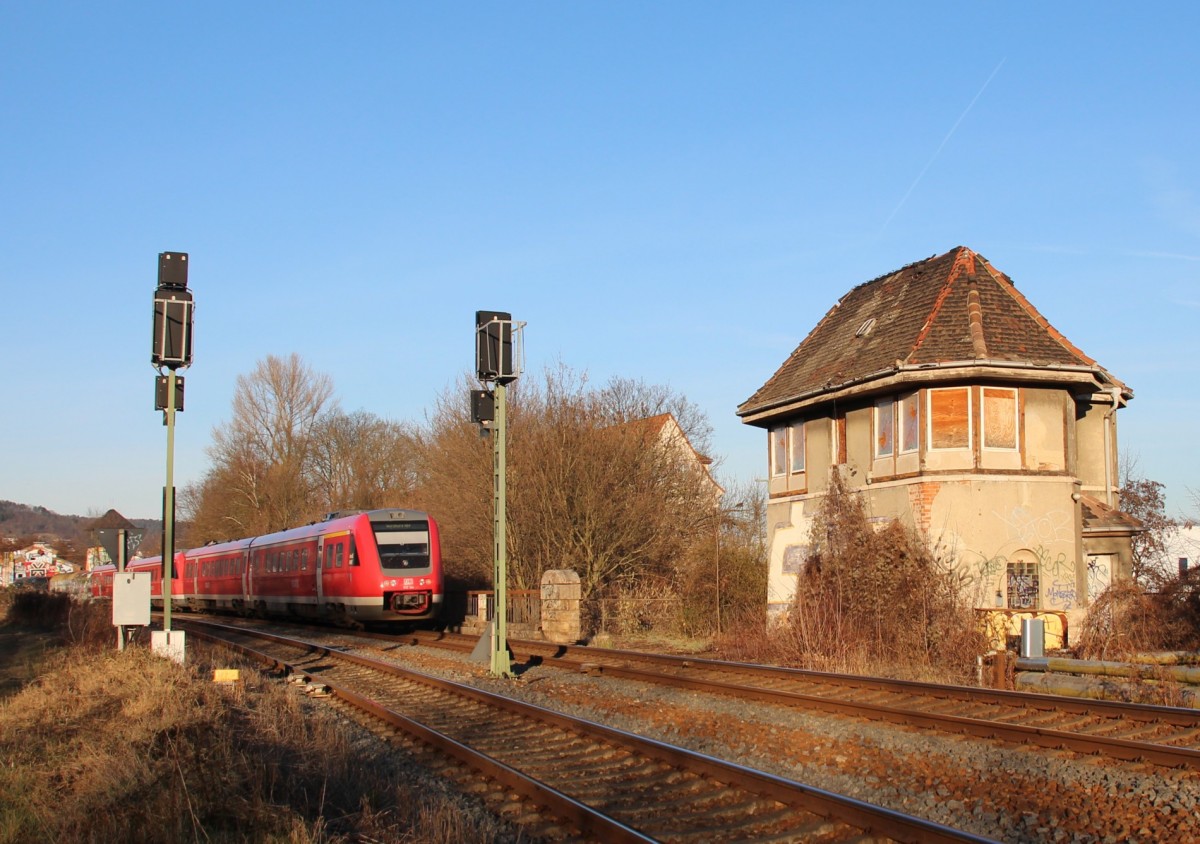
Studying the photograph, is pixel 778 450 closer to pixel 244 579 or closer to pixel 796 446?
pixel 796 446

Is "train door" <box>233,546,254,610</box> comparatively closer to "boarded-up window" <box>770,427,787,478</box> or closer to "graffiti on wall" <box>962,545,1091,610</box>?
"boarded-up window" <box>770,427,787,478</box>

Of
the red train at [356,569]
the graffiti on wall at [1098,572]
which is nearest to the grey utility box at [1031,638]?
the graffiti on wall at [1098,572]

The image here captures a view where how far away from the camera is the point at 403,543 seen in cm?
2464

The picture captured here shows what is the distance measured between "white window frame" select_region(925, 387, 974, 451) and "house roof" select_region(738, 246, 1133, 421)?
0.42 m

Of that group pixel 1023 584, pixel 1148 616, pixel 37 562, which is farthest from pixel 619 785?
pixel 37 562

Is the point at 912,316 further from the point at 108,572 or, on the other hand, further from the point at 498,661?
the point at 108,572

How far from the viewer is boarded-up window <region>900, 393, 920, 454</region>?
2119cm

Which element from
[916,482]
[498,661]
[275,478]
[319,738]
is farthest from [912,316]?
[275,478]

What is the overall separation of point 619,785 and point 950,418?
47.8ft

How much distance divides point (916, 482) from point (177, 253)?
13.9 m

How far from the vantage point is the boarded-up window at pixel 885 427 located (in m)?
21.9

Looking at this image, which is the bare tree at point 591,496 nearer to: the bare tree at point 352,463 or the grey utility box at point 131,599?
the grey utility box at point 131,599

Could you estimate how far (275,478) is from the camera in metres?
57.8

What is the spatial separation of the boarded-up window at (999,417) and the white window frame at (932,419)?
29 cm
